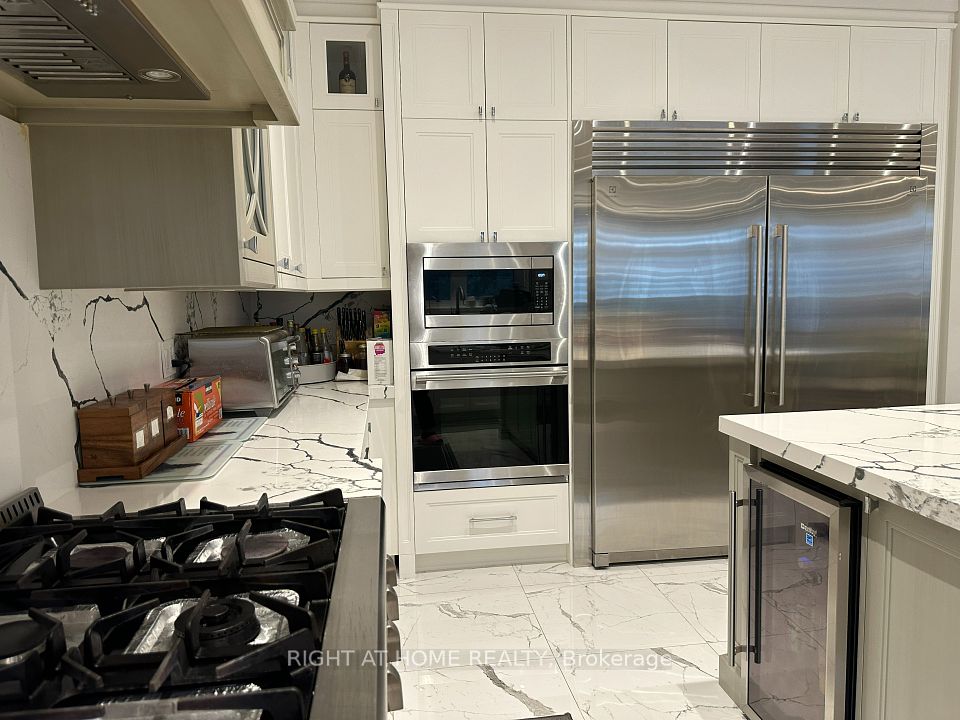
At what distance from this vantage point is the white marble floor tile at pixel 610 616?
2.46 meters

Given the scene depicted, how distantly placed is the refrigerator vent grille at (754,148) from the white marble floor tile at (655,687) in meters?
2.03

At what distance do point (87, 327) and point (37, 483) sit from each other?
1.46 ft

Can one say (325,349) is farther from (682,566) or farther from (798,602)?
(798,602)

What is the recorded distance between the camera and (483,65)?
2.95 meters

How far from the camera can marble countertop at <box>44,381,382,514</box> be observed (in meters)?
1.41

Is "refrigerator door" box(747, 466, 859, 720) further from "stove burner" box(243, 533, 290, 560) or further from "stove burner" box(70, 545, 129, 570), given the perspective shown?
"stove burner" box(70, 545, 129, 570)

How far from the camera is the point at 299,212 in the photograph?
303 centimetres

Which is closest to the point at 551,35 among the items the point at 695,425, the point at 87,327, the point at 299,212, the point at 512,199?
the point at 512,199

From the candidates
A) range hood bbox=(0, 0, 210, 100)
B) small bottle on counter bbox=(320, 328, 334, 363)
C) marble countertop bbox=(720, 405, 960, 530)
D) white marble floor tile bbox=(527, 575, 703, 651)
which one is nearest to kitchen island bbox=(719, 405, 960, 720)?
marble countertop bbox=(720, 405, 960, 530)

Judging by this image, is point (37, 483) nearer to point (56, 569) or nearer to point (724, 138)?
point (56, 569)

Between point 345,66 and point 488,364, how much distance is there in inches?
59.2

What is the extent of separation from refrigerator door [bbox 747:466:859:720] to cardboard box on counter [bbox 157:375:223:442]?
1601 millimetres

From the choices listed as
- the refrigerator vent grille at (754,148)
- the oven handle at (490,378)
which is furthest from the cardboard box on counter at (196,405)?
the refrigerator vent grille at (754,148)

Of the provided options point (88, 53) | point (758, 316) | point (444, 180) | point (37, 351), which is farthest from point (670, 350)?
point (88, 53)
